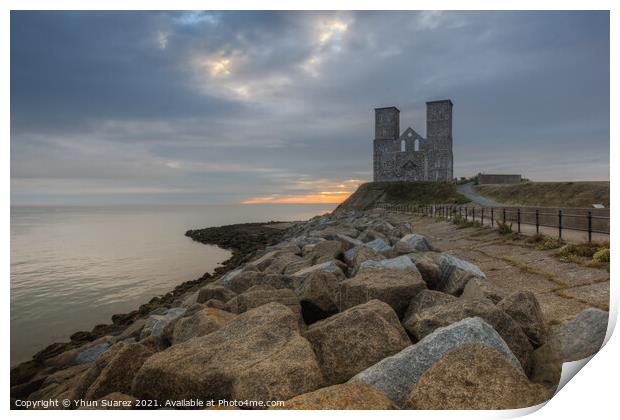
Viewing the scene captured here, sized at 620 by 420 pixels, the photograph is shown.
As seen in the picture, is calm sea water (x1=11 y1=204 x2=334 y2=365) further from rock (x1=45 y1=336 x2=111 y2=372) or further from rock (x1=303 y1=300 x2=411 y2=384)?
rock (x1=303 y1=300 x2=411 y2=384)

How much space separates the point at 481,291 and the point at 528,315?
63 centimetres

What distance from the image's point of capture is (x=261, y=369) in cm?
230

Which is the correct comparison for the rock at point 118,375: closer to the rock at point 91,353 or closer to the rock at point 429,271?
the rock at point 91,353

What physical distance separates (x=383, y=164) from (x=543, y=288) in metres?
58.3

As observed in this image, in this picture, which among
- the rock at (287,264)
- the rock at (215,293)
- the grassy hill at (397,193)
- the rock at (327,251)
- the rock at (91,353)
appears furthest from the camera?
the grassy hill at (397,193)

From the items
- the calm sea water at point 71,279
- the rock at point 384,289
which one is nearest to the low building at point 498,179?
the calm sea water at point 71,279

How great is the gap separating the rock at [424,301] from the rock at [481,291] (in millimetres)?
346

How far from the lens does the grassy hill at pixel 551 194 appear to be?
2339 centimetres

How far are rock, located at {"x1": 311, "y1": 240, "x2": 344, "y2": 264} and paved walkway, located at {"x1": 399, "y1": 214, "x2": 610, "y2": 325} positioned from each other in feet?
8.19

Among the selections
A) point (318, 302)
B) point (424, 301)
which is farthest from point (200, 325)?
point (424, 301)

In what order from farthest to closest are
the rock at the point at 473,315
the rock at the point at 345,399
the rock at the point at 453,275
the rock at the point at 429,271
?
the rock at the point at 429,271
the rock at the point at 453,275
the rock at the point at 473,315
the rock at the point at 345,399

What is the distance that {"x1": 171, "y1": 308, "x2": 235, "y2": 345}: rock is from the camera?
3.19m

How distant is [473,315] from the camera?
285cm
